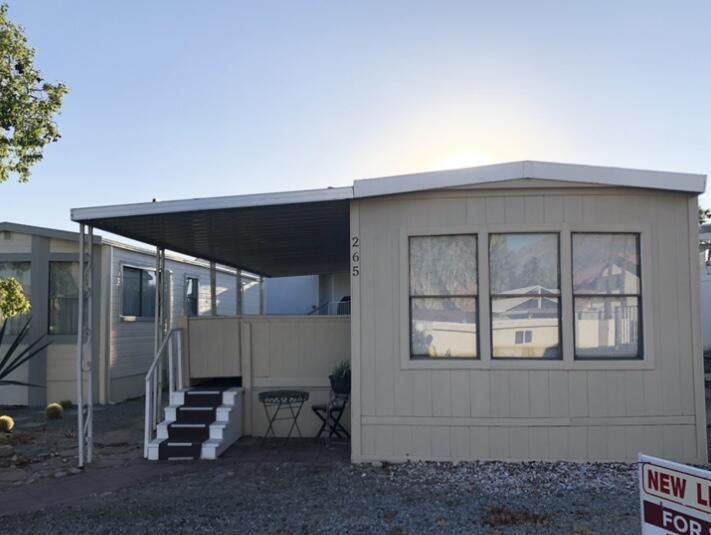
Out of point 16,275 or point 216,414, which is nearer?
point 216,414

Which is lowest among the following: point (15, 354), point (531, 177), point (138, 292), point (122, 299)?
point (15, 354)

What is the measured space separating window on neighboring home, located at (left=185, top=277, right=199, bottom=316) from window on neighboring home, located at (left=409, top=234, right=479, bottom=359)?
8570mm

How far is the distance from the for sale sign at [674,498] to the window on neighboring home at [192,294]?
40.6ft

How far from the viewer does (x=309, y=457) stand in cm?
694

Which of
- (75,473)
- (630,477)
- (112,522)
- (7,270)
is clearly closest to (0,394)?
(7,270)

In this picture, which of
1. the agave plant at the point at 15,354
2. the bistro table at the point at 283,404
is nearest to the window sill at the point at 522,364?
the bistro table at the point at 283,404

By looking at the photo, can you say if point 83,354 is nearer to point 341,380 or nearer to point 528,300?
point 341,380

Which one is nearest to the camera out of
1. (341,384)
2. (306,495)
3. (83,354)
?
(306,495)

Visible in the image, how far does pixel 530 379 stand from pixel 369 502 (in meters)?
2.10

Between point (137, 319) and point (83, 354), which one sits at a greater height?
point (137, 319)

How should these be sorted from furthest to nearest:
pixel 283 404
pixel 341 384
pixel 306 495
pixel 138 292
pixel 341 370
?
pixel 138 292, pixel 283 404, pixel 341 370, pixel 341 384, pixel 306 495

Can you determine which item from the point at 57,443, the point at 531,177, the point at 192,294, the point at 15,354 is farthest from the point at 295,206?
the point at 192,294

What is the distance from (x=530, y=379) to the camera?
634 centimetres

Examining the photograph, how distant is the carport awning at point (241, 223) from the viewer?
20.8 feet
